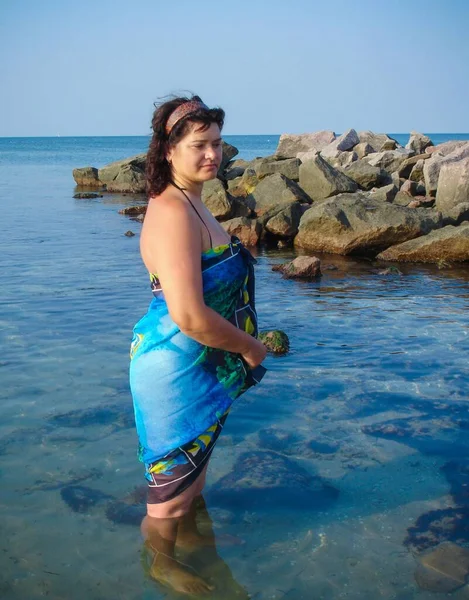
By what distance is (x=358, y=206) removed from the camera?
44.2ft

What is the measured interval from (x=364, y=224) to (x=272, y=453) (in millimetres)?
9081

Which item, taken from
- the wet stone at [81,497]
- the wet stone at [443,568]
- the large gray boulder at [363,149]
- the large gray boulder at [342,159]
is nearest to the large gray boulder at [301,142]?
the large gray boulder at [363,149]

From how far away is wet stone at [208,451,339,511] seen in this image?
4.19 m

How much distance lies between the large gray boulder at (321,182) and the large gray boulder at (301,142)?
38.7 feet

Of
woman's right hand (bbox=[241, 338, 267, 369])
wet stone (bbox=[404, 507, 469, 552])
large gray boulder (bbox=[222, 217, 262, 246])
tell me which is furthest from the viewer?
large gray boulder (bbox=[222, 217, 262, 246])

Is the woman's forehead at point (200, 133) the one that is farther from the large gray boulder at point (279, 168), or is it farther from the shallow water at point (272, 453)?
the large gray boulder at point (279, 168)

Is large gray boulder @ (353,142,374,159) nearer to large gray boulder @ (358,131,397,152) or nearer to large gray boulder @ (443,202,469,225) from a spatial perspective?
large gray boulder @ (358,131,397,152)

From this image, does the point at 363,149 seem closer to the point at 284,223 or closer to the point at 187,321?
the point at 284,223

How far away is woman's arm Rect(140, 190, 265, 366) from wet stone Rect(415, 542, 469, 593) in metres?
1.62

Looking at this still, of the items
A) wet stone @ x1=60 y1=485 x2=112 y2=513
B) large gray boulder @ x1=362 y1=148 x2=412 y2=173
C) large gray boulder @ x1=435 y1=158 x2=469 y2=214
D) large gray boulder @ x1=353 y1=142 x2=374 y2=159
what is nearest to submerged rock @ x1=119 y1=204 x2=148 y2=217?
large gray boulder @ x1=362 y1=148 x2=412 y2=173

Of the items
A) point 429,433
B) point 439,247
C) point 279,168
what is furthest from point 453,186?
point 429,433

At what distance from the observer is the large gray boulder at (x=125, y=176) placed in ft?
95.5

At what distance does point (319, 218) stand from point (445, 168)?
4.02m

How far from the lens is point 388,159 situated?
76.9ft
